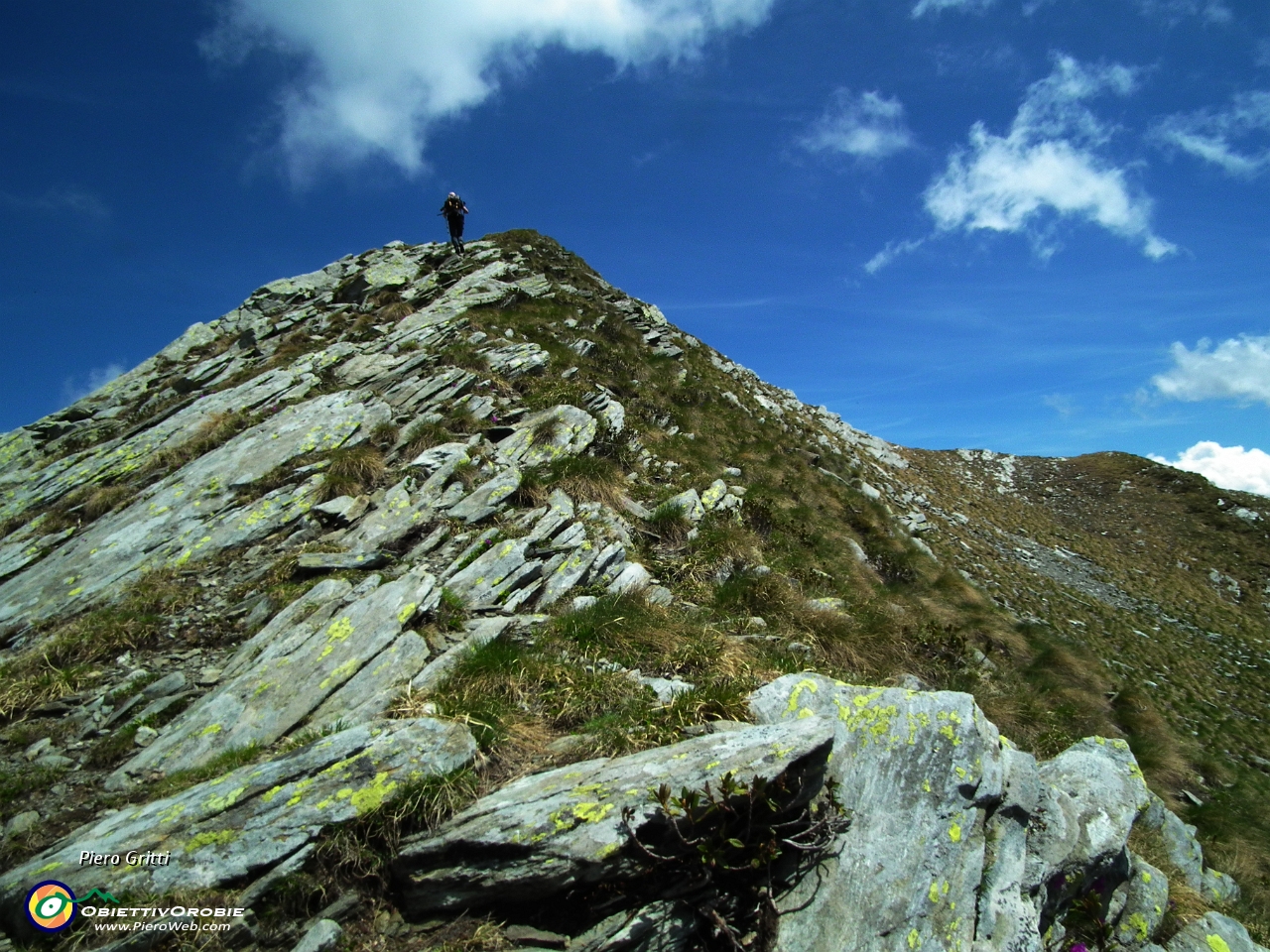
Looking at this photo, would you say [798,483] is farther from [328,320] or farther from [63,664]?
[328,320]

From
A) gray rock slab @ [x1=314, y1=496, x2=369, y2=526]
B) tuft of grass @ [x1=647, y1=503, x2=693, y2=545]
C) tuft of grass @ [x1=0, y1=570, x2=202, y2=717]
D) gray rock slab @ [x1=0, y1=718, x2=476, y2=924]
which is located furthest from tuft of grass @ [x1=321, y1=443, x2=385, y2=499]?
gray rock slab @ [x1=0, y1=718, x2=476, y2=924]

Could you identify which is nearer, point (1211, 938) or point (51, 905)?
point (51, 905)

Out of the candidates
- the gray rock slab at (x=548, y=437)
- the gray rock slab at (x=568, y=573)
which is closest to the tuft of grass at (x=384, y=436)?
the gray rock slab at (x=548, y=437)

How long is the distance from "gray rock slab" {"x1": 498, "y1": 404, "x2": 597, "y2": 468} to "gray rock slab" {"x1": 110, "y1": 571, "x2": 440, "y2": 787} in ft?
16.4

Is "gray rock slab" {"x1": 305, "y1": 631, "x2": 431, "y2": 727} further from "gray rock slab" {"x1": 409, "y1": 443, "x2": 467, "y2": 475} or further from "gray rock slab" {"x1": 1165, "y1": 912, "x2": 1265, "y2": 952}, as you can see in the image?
"gray rock slab" {"x1": 1165, "y1": 912, "x2": 1265, "y2": 952}

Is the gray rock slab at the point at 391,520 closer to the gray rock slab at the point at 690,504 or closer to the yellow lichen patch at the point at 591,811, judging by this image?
the gray rock slab at the point at 690,504

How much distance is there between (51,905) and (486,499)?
7.53 meters

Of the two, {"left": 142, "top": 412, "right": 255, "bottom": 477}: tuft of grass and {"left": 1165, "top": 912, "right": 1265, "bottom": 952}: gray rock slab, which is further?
{"left": 142, "top": 412, "right": 255, "bottom": 477}: tuft of grass

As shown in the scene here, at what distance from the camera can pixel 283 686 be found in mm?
6980

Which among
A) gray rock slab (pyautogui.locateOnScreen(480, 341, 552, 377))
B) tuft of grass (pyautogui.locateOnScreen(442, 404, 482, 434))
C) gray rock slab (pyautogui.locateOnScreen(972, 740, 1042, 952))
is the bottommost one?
gray rock slab (pyautogui.locateOnScreen(972, 740, 1042, 952))

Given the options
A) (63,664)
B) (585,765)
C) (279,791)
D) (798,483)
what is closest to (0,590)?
(63,664)

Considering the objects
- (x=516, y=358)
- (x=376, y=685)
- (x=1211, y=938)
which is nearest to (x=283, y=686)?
(x=376, y=685)

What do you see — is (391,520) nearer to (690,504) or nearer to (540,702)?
(540,702)

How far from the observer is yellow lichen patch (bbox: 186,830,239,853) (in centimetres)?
470
